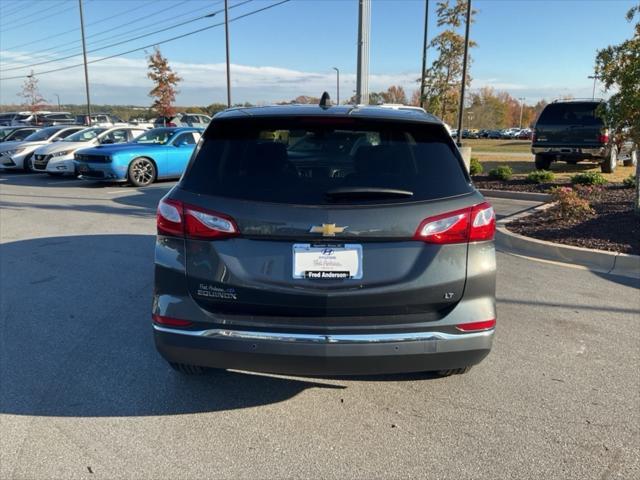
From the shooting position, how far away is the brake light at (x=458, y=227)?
2.58m

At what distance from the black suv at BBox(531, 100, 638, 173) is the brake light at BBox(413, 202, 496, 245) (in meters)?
12.3

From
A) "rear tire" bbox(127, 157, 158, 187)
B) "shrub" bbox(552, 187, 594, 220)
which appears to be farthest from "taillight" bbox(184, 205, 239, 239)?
"rear tire" bbox(127, 157, 158, 187)

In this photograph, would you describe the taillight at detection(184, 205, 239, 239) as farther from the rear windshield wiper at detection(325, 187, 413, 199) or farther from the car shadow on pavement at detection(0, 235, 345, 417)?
the car shadow on pavement at detection(0, 235, 345, 417)

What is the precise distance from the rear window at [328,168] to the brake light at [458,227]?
12cm

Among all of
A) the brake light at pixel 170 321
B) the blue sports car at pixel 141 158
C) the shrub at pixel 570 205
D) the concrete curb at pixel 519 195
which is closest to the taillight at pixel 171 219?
the brake light at pixel 170 321

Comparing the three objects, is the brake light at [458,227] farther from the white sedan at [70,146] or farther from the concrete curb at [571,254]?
the white sedan at [70,146]

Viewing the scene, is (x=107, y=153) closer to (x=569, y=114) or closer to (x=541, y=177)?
(x=541, y=177)

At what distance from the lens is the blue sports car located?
44.4ft

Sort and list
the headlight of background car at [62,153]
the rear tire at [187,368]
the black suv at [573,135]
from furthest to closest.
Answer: the headlight of background car at [62,153], the black suv at [573,135], the rear tire at [187,368]

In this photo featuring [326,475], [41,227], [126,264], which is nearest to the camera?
[326,475]

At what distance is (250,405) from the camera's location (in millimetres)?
3176

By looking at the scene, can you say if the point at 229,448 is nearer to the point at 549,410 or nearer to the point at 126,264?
the point at 549,410

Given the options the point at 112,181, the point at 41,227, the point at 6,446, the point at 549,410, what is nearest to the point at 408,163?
the point at 549,410

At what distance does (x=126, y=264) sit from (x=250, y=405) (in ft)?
12.1
